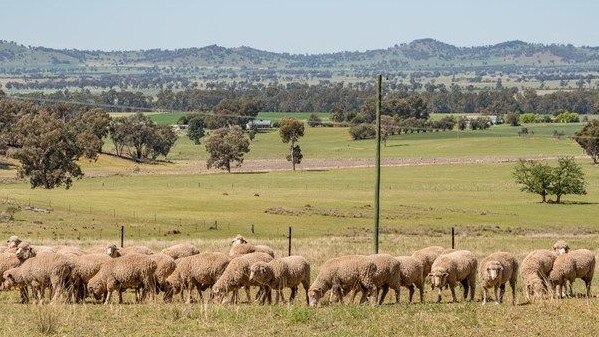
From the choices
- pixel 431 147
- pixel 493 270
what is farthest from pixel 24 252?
pixel 431 147

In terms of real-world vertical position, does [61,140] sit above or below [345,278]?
below

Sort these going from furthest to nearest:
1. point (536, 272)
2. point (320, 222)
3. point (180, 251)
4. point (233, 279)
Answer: point (320, 222) < point (180, 251) < point (536, 272) < point (233, 279)

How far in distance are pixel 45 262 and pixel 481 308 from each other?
1109 centimetres

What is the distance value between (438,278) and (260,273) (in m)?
4.68

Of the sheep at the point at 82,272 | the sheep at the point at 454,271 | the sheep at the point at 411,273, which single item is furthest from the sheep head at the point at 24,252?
the sheep at the point at 454,271

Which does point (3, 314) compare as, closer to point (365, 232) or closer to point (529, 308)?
point (529, 308)

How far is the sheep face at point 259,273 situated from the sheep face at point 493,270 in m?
5.65

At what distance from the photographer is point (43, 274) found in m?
25.2

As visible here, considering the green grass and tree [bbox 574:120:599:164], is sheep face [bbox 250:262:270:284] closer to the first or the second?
tree [bbox 574:120:599:164]

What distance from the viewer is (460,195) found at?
322 feet

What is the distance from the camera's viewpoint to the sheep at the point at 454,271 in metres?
25.8

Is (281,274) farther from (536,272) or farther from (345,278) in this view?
(536,272)

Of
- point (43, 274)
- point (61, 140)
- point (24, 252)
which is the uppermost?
point (24, 252)

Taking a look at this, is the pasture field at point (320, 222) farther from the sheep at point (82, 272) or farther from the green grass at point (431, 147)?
the sheep at point (82, 272)
